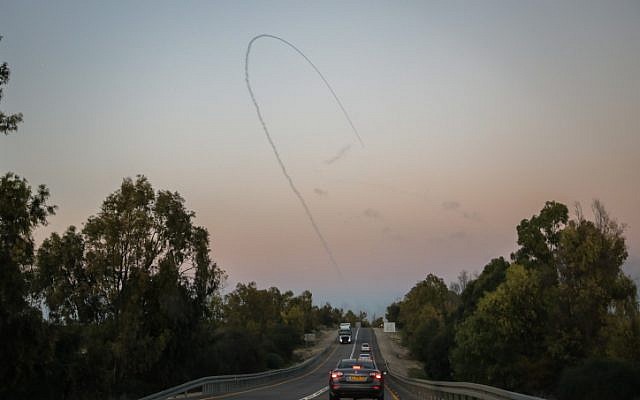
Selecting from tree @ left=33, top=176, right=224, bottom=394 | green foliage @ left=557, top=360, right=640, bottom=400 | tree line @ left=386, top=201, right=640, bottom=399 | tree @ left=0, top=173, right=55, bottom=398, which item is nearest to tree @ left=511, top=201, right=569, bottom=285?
tree line @ left=386, top=201, right=640, bottom=399

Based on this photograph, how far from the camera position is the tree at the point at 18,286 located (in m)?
22.4

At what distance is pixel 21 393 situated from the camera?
2783 centimetres

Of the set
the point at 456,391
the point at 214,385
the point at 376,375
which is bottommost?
the point at 456,391

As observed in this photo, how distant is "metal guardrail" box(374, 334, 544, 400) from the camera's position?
15.3m

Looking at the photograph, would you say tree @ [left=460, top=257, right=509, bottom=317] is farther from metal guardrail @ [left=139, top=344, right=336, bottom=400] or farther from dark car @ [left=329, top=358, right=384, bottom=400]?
dark car @ [left=329, top=358, right=384, bottom=400]

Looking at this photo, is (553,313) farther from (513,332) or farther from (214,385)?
(214,385)

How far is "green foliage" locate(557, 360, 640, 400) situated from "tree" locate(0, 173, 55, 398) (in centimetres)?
3570

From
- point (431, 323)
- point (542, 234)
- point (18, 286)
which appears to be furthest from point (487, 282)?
point (18, 286)

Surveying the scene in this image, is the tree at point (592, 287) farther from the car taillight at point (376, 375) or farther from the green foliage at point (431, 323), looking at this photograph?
the car taillight at point (376, 375)

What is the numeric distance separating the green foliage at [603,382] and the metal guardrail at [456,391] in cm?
1579

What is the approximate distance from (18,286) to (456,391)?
14265 millimetres

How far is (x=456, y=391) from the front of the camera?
69.1 ft

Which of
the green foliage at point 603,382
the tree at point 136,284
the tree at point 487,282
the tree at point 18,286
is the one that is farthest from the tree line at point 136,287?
the tree at point 487,282

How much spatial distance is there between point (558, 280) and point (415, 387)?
1418 inches
